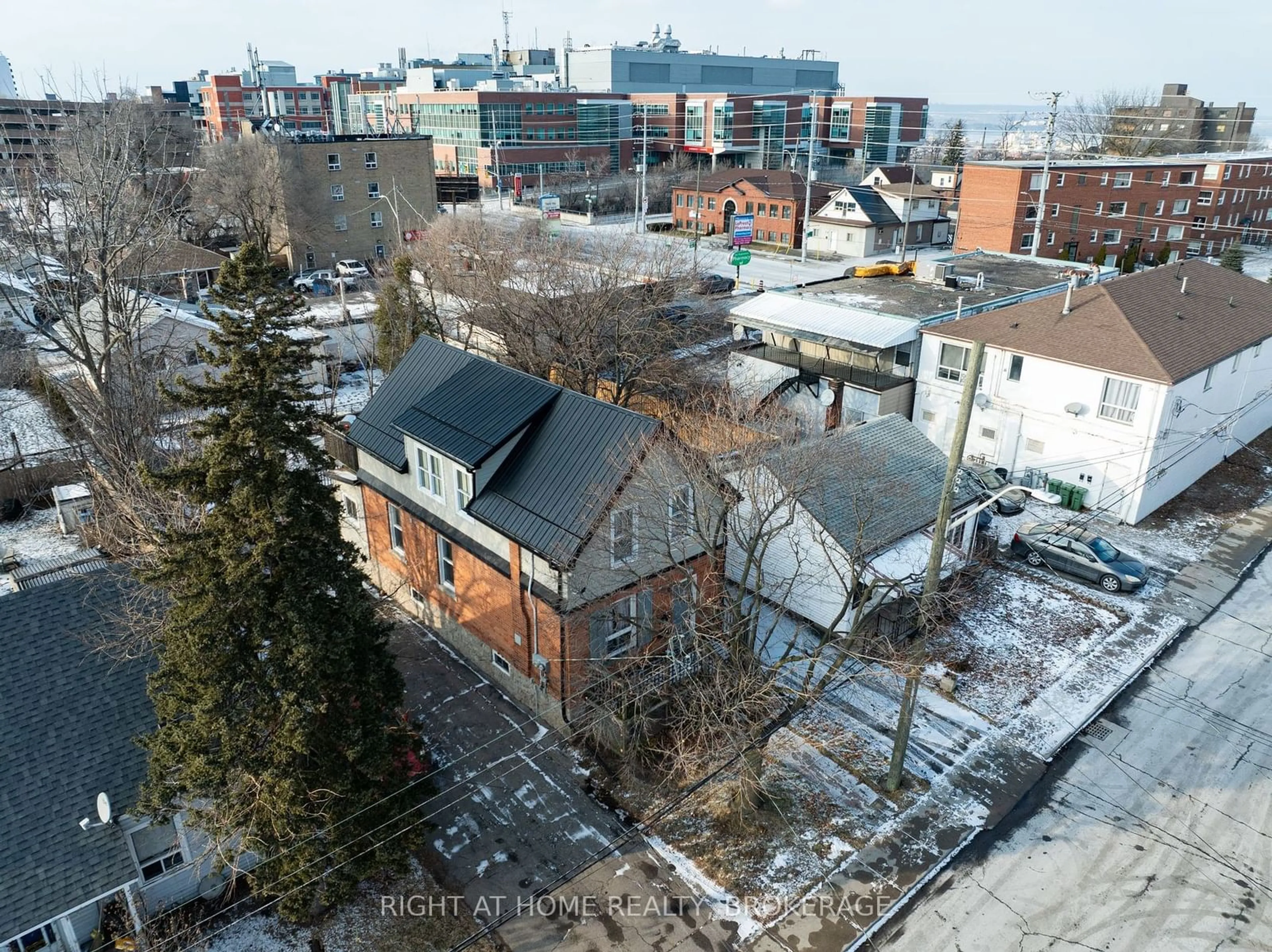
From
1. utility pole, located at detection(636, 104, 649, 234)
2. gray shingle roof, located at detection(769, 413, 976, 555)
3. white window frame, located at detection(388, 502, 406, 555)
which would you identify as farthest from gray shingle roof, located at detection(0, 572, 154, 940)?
utility pole, located at detection(636, 104, 649, 234)

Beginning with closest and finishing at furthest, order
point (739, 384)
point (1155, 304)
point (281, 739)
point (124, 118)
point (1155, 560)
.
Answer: point (281, 739) < point (1155, 560) < point (124, 118) < point (1155, 304) < point (739, 384)

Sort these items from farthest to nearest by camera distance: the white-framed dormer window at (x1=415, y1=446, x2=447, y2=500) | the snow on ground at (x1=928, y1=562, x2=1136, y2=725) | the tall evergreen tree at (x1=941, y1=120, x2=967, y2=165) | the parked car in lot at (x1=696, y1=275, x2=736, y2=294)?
the tall evergreen tree at (x1=941, y1=120, x2=967, y2=165) → the parked car in lot at (x1=696, y1=275, x2=736, y2=294) → the snow on ground at (x1=928, y1=562, x2=1136, y2=725) → the white-framed dormer window at (x1=415, y1=446, x2=447, y2=500)

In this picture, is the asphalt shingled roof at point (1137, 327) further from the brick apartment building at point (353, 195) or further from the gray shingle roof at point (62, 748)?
the brick apartment building at point (353, 195)

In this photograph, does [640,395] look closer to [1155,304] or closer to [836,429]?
[836,429]

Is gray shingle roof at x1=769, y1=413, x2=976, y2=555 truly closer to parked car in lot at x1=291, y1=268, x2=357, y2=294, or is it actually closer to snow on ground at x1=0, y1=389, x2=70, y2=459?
snow on ground at x1=0, y1=389, x2=70, y2=459

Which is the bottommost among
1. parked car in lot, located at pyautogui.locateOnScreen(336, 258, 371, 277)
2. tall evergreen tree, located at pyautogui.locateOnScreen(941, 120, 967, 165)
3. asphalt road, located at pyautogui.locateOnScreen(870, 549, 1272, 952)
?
asphalt road, located at pyautogui.locateOnScreen(870, 549, 1272, 952)

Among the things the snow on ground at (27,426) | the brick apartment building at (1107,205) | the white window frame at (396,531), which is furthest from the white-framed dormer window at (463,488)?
the brick apartment building at (1107,205)

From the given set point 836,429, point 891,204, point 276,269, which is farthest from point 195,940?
point 891,204
